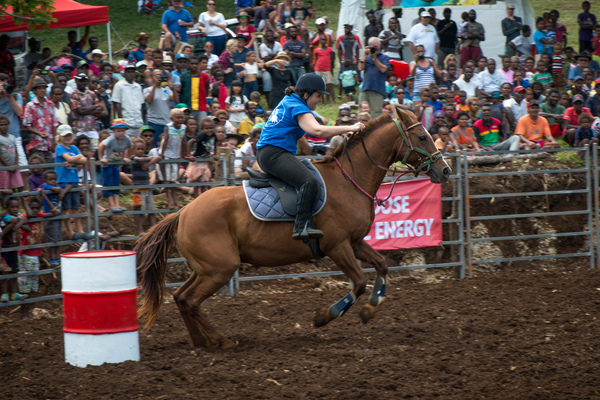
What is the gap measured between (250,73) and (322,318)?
9.87 metres

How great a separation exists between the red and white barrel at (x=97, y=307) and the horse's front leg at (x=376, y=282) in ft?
8.34

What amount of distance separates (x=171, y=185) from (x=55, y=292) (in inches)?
89.5

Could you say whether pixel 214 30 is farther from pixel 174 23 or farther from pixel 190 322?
pixel 190 322

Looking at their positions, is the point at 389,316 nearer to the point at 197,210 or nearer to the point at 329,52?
the point at 197,210

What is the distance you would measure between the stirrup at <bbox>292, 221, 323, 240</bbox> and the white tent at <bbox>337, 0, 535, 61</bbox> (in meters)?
15.1

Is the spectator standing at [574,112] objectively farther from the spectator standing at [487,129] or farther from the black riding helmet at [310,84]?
the black riding helmet at [310,84]

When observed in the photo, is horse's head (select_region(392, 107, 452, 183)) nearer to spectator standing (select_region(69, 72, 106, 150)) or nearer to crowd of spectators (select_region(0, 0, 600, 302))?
crowd of spectators (select_region(0, 0, 600, 302))

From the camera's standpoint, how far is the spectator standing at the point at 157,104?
13648mm

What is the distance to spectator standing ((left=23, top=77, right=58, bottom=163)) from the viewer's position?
11625 mm

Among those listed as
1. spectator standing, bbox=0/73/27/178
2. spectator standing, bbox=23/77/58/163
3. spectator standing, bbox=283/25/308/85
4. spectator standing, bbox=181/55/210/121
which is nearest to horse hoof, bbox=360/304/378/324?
spectator standing, bbox=23/77/58/163

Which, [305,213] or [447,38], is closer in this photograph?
[305,213]

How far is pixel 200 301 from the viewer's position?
7.29 meters

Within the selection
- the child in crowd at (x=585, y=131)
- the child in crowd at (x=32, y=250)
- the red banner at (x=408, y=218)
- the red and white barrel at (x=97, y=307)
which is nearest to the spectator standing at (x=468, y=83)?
the child in crowd at (x=585, y=131)

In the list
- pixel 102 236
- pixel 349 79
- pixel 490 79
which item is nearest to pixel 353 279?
pixel 102 236
